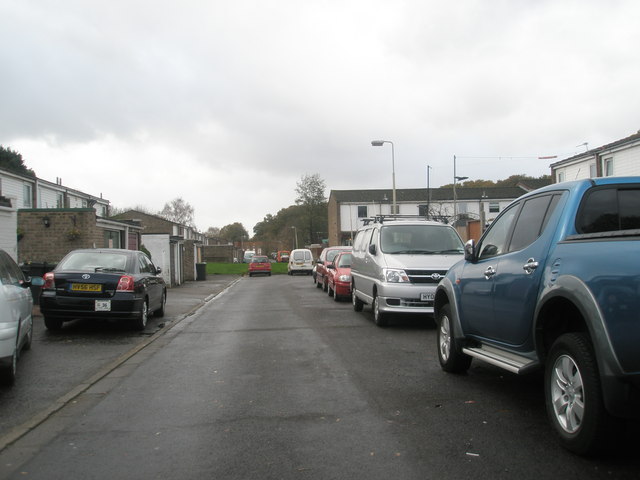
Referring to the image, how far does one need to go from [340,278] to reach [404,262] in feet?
22.1

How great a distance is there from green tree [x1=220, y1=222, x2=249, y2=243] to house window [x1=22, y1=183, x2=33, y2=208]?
99033 mm

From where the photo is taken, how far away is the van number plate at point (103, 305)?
10.0 metres

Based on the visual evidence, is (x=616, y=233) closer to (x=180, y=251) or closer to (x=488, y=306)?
(x=488, y=306)

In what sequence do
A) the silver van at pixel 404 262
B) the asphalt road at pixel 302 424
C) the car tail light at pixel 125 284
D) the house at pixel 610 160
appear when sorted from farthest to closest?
1. the house at pixel 610 160
2. the silver van at pixel 404 262
3. the car tail light at pixel 125 284
4. the asphalt road at pixel 302 424

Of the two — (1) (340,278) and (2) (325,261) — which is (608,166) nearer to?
(2) (325,261)

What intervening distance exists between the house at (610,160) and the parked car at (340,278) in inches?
503

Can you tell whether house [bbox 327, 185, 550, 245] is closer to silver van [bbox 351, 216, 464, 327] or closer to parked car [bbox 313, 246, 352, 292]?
parked car [bbox 313, 246, 352, 292]

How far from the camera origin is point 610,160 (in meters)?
28.5

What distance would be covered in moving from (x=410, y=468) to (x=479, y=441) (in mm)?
794

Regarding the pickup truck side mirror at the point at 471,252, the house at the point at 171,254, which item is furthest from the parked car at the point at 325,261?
→ the pickup truck side mirror at the point at 471,252

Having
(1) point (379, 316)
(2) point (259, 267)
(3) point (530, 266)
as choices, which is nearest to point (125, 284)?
(1) point (379, 316)

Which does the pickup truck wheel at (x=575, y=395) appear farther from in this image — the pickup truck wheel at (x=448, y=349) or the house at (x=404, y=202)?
the house at (x=404, y=202)

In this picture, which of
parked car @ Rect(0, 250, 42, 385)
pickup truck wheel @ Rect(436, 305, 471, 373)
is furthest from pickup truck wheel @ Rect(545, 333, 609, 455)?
parked car @ Rect(0, 250, 42, 385)

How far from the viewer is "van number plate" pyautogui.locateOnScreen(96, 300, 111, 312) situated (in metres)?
10.0
